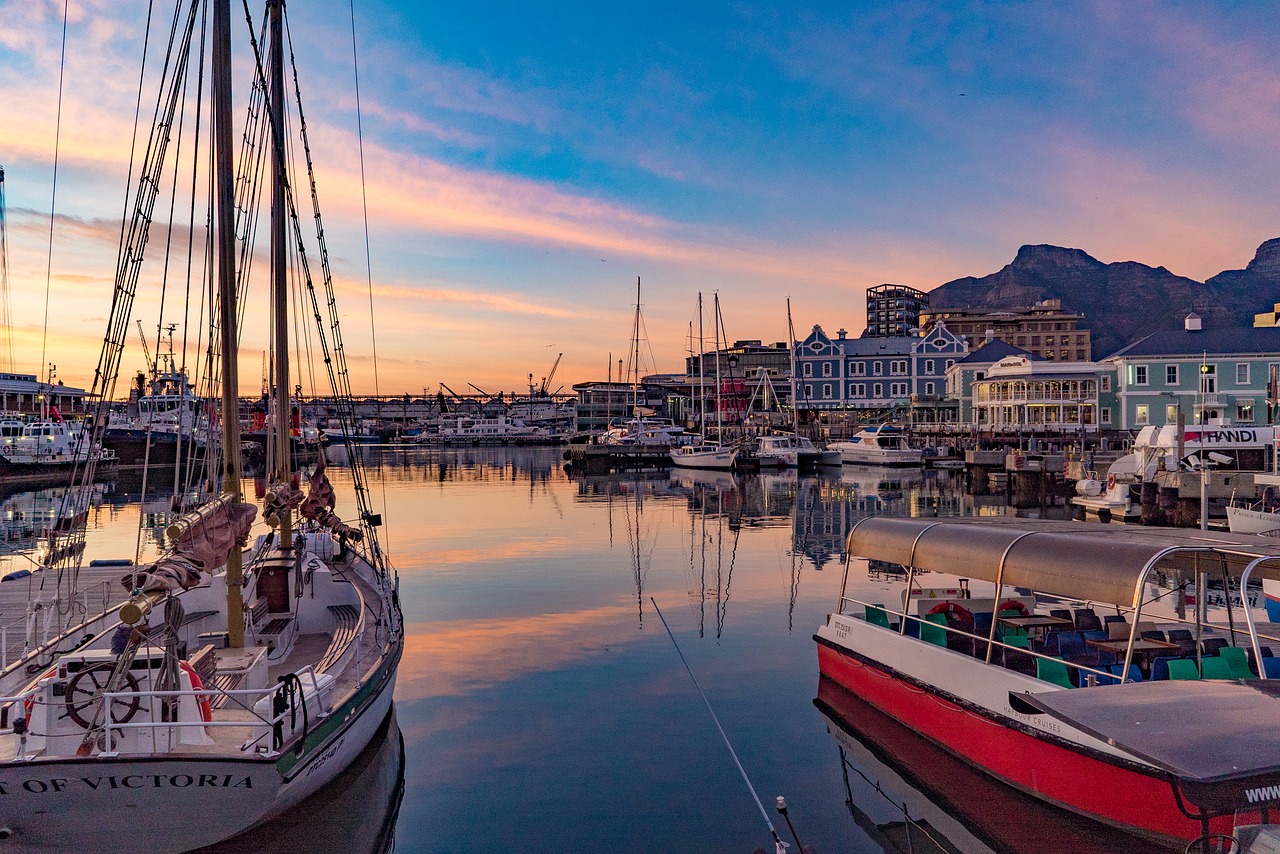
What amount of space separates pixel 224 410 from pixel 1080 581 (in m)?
11.4

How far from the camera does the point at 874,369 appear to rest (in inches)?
4808

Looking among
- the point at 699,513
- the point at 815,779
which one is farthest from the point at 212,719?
the point at 699,513

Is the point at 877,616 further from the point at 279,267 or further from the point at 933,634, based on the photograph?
the point at 279,267

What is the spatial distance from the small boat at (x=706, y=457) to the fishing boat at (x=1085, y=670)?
Result: 237ft

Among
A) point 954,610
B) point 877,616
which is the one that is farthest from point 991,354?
point 954,610

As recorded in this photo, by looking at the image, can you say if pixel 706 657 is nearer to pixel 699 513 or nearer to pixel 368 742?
pixel 368 742

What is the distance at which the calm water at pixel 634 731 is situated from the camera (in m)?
12.1

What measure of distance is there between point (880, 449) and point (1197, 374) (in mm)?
27098

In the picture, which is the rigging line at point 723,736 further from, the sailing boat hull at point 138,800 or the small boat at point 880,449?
the small boat at point 880,449

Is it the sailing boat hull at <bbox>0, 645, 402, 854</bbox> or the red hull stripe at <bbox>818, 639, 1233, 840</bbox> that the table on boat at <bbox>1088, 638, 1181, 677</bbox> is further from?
the sailing boat hull at <bbox>0, 645, 402, 854</bbox>

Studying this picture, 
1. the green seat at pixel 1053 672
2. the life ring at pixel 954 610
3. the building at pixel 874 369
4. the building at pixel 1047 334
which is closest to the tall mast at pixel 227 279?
the green seat at pixel 1053 672

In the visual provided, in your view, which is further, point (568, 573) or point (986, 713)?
point (568, 573)

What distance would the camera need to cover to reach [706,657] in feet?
67.8

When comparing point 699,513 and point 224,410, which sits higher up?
point 224,410
